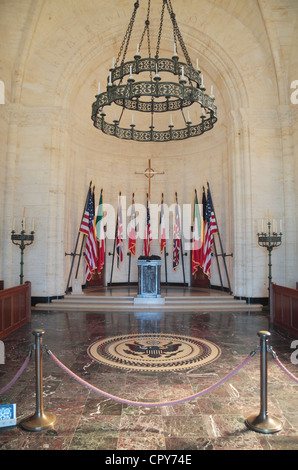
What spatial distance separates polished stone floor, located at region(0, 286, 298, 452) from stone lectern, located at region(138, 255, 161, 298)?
12.8 feet

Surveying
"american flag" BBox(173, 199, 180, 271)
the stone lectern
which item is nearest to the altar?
the stone lectern

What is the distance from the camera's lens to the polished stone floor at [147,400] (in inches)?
128

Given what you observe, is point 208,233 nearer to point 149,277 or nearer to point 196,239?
point 196,239

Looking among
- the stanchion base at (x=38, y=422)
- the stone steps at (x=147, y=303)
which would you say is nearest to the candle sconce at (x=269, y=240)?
the stone steps at (x=147, y=303)

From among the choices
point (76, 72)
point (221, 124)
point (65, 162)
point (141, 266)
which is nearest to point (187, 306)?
point (141, 266)

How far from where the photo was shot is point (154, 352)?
6.14 metres

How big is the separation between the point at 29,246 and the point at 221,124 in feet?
27.0

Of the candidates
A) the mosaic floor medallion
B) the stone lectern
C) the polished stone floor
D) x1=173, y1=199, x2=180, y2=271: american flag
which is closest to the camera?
the polished stone floor

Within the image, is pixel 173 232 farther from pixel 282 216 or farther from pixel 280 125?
pixel 280 125

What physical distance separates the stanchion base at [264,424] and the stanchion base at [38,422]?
6.68 feet

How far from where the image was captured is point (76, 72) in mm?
11672

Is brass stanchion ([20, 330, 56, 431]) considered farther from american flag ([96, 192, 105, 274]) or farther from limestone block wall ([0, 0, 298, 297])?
american flag ([96, 192, 105, 274])

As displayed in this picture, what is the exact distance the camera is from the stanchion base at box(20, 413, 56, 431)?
3.51m

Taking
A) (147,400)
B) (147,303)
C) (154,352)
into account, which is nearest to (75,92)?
(147,303)
